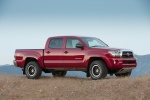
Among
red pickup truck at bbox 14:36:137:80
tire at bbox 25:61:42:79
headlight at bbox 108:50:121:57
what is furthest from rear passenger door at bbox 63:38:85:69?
tire at bbox 25:61:42:79

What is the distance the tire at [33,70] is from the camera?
16828 mm

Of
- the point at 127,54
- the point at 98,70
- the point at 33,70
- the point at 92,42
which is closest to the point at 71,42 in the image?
the point at 92,42

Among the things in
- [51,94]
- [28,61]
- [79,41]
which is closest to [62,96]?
[51,94]

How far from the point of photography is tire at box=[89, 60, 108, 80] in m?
14.7

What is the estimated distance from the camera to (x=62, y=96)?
13.7 metres

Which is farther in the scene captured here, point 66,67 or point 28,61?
point 28,61

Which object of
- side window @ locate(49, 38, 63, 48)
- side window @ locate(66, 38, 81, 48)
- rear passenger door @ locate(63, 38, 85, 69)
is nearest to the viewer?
rear passenger door @ locate(63, 38, 85, 69)

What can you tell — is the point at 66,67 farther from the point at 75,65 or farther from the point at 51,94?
the point at 51,94

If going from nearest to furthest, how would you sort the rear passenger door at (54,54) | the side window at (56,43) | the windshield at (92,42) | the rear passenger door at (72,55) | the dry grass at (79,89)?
1. the dry grass at (79,89)
2. the rear passenger door at (72,55)
3. the windshield at (92,42)
4. the rear passenger door at (54,54)
5. the side window at (56,43)

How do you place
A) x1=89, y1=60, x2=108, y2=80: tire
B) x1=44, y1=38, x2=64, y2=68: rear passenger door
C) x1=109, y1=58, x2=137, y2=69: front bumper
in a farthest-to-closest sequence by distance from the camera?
1. x1=44, y1=38, x2=64, y2=68: rear passenger door
2. x1=89, y1=60, x2=108, y2=80: tire
3. x1=109, y1=58, x2=137, y2=69: front bumper

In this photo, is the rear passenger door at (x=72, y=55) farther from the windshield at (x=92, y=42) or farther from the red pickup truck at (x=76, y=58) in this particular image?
the windshield at (x=92, y=42)

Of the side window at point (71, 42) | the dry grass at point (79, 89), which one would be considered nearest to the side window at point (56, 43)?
the side window at point (71, 42)

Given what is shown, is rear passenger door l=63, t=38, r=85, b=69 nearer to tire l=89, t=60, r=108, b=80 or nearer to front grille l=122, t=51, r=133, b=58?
tire l=89, t=60, r=108, b=80

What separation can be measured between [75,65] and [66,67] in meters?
0.54
